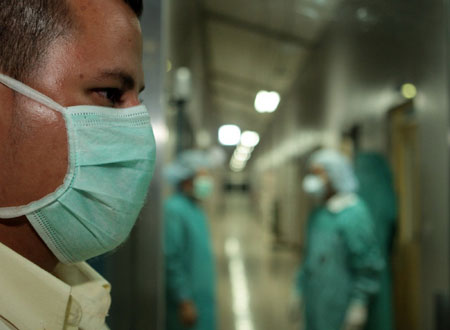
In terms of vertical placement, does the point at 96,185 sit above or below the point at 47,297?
above

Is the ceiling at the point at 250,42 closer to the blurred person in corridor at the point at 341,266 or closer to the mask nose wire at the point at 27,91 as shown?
the blurred person in corridor at the point at 341,266

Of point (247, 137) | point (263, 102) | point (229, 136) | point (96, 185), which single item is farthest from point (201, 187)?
point (263, 102)

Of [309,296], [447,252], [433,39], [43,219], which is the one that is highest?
[433,39]

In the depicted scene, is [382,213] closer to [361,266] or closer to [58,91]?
[361,266]

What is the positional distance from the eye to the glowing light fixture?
2.14m

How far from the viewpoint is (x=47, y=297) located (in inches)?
19.9

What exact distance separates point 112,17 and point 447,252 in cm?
198

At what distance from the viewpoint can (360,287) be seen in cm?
204

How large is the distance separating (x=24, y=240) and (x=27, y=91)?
0.64ft

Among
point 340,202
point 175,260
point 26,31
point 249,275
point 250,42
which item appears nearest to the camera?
point 26,31

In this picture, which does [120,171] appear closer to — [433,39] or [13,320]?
[13,320]

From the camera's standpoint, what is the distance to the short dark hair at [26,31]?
0.45 metres

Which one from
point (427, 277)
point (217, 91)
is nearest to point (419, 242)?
point (427, 277)

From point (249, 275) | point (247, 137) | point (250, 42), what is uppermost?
point (250, 42)
